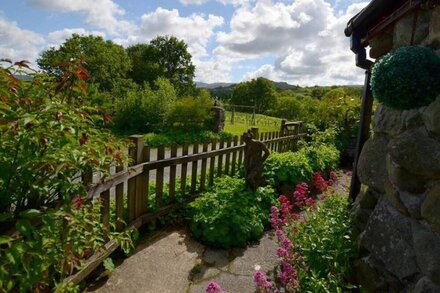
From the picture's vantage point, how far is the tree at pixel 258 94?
2457 inches

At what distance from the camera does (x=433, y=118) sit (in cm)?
187

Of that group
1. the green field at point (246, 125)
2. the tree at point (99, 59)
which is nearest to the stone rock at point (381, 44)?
the green field at point (246, 125)

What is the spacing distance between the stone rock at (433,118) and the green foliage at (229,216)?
253 centimetres

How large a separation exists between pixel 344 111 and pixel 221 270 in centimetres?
910

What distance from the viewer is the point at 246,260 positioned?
11.9ft

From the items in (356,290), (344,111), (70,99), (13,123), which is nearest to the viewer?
(13,123)

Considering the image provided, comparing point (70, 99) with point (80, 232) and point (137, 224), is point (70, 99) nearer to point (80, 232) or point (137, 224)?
point (80, 232)

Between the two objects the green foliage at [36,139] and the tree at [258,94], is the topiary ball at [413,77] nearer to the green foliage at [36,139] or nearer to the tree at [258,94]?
the green foliage at [36,139]

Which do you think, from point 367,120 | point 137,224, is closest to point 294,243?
point 367,120

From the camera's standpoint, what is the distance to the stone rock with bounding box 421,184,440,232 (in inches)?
70.6

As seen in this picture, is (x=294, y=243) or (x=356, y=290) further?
(x=294, y=243)

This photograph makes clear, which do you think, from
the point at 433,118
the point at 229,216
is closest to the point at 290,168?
the point at 229,216

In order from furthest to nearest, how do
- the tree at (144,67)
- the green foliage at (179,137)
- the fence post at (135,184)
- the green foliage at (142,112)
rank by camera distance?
the tree at (144,67) < the green foliage at (142,112) < the green foliage at (179,137) < the fence post at (135,184)

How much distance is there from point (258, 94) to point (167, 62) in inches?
1166
